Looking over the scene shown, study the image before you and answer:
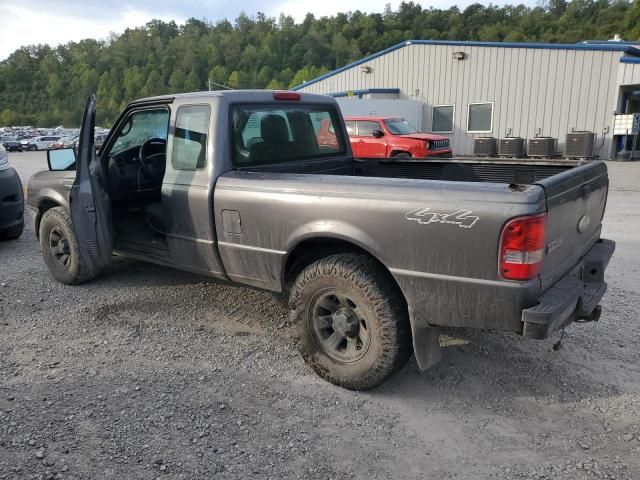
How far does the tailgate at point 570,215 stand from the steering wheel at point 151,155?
140 inches

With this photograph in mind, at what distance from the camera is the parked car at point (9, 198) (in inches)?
265

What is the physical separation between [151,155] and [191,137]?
4.13ft

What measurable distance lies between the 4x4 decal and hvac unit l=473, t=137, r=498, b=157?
19161mm

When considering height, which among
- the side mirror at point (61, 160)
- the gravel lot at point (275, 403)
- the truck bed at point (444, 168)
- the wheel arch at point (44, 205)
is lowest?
the gravel lot at point (275, 403)

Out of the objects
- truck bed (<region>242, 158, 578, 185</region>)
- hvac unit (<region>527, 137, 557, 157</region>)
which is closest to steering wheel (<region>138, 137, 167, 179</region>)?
truck bed (<region>242, 158, 578, 185</region>)

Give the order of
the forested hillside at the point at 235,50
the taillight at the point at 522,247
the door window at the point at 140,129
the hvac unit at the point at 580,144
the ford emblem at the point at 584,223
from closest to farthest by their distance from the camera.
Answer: the taillight at the point at 522,247 < the ford emblem at the point at 584,223 < the door window at the point at 140,129 < the hvac unit at the point at 580,144 < the forested hillside at the point at 235,50

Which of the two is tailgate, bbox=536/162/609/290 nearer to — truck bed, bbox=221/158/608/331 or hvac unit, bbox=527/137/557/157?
truck bed, bbox=221/158/608/331

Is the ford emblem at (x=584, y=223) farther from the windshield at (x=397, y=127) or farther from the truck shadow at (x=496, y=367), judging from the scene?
the windshield at (x=397, y=127)

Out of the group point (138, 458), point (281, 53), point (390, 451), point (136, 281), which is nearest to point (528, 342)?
point (390, 451)

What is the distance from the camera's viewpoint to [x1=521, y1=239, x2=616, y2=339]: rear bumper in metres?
2.63

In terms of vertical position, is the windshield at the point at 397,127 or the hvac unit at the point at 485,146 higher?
the windshield at the point at 397,127

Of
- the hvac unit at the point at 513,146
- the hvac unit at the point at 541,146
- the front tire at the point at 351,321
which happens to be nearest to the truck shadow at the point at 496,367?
the front tire at the point at 351,321

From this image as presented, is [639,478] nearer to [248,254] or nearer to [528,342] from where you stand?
[528,342]

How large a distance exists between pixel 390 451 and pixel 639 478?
1175 mm
